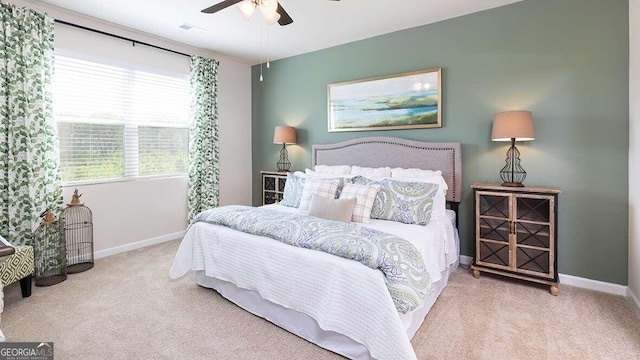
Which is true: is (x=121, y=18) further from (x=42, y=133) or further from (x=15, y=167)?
(x=15, y=167)

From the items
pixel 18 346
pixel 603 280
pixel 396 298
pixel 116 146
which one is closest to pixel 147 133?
pixel 116 146

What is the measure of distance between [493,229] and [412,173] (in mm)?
955

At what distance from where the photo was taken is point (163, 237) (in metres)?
4.56

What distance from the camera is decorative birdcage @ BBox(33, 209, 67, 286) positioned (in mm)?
3203

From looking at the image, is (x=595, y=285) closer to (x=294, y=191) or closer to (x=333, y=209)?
(x=333, y=209)

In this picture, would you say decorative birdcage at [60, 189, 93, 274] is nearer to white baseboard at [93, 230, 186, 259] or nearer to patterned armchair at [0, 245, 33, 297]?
white baseboard at [93, 230, 186, 259]

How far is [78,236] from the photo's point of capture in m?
3.74

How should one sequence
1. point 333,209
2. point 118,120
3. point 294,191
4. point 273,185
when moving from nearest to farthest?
point 333,209 → point 294,191 → point 118,120 → point 273,185

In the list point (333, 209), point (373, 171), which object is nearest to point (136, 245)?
point (333, 209)

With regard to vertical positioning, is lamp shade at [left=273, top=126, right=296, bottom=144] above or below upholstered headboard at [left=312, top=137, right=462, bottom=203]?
above

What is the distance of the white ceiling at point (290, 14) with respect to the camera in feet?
10.7

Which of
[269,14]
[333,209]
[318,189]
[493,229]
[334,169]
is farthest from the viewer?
[334,169]

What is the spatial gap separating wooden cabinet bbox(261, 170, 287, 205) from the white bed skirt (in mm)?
2020

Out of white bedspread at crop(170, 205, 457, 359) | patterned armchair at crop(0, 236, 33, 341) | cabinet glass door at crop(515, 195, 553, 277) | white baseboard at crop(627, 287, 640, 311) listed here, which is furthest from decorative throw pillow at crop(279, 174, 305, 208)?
white baseboard at crop(627, 287, 640, 311)
